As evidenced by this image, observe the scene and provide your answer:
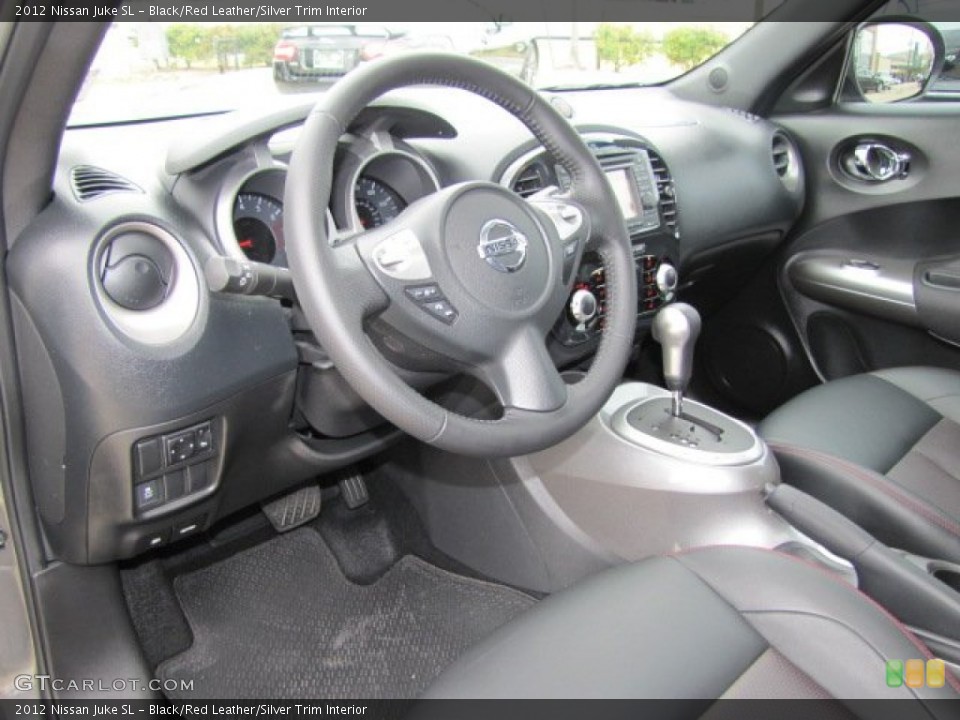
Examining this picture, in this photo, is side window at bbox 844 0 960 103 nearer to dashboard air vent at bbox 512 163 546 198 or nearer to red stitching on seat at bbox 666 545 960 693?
dashboard air vent at bbox 512 163 546 198

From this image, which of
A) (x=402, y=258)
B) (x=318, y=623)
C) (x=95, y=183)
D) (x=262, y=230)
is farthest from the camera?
(x=318, y=623)

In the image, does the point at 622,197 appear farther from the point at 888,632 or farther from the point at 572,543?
the point at 888,632

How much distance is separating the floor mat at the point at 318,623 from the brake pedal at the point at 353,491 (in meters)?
0.11

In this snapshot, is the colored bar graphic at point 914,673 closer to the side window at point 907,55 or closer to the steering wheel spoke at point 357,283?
the steering wheel spoke at point 357,283

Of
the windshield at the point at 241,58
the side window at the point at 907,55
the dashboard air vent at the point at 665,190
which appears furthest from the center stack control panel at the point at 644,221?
the side window at the point at 907,55

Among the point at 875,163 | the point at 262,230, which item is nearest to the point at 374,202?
the point at 262,230

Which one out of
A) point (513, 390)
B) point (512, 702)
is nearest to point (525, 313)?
point (513, 390)

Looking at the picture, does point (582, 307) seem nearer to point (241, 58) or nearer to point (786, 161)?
point (241, 58)

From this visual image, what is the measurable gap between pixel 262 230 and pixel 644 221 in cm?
87

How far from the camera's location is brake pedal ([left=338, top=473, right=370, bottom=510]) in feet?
6.59

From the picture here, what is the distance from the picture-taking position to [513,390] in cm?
112

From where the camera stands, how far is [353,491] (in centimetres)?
201

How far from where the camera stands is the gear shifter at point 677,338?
4.90ft

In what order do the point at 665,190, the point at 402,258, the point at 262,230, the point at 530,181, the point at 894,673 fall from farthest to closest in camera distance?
the point at 665,190 < the point at 530,181 < the point at 262,230 < the point at 402,258 < the point at 894,673
